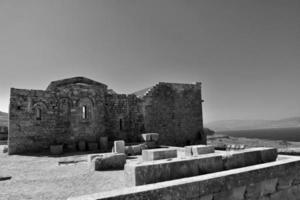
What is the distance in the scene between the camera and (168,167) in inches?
159

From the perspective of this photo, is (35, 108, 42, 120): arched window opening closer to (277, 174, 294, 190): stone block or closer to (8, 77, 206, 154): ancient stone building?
(8, 77, 206, 154): ancient stone building

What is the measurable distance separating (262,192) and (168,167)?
6.92ft

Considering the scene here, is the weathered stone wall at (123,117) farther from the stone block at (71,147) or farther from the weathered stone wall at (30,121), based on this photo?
the weathered stone wall at (30,121)

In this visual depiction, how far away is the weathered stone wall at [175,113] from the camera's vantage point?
58.5ft

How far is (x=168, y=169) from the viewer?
13.2ft

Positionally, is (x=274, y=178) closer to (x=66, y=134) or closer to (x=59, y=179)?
(x=59, y=179)

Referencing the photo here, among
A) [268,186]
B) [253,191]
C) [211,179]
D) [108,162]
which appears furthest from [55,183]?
[268,186]

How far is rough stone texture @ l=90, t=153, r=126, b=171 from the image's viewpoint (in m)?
7.79

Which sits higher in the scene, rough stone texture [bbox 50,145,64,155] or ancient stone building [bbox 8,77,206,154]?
ancient stone building [bbox 8,77,206,154]

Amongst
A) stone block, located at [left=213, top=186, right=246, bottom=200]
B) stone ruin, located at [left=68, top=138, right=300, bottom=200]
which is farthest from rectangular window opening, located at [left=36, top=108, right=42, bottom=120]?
stone block, located at [left=213, top=186, right=246, bottom=200]

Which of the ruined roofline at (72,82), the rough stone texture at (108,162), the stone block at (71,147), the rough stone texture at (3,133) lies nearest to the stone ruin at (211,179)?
the rough stone texture at (108,162)

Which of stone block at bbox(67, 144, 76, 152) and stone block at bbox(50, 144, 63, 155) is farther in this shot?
stone block at bbox(67, 144, 76, 152)

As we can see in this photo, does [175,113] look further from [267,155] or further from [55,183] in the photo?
[55,183]

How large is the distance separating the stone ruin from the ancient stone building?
11.7m
